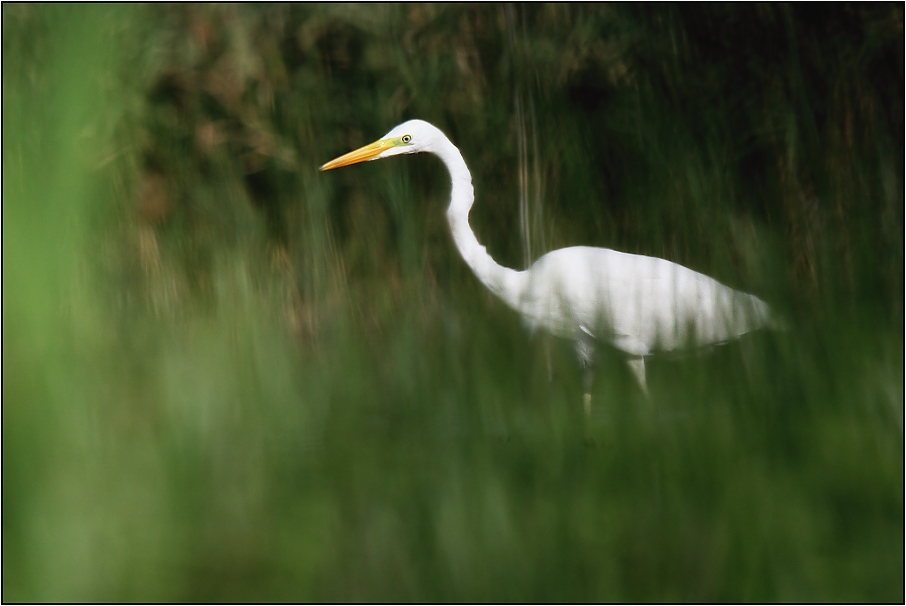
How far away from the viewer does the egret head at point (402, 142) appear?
216 cm

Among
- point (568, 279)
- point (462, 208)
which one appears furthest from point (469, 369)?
point (462, 208)

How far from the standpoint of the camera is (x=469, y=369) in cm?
71

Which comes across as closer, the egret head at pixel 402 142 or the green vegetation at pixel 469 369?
the green vegetation at pixel 469 369

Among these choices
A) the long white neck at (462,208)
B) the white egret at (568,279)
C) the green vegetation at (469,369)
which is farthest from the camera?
the long white neck at (462,208)

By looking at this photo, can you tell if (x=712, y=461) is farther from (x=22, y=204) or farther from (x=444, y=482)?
(x=22, y=204)

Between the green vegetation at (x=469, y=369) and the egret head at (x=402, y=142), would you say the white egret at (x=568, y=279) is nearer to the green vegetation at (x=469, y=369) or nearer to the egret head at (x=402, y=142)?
the egret head at (x=402, y=142)

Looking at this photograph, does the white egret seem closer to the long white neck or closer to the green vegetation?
the long white neck

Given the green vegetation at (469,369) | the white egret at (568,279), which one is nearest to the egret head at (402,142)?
the white egret at (568,279)

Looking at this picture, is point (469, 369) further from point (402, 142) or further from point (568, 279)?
point (402, 142)

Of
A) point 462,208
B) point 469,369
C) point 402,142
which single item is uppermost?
point 402,142

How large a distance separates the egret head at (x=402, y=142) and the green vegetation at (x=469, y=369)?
1.29 meters

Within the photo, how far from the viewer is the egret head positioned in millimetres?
2160

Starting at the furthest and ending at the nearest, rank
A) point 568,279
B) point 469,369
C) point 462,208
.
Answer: point 462,208 → point 568,279 → point 469,369

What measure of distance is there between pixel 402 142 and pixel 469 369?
1610 mm
